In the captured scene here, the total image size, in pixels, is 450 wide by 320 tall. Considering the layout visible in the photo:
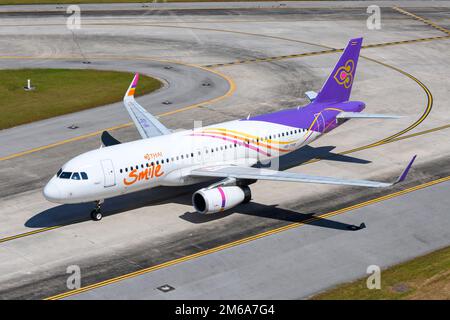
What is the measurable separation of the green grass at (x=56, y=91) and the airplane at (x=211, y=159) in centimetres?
1744

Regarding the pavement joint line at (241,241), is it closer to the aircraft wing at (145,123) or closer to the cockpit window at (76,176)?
the cockpit window at (76,176)

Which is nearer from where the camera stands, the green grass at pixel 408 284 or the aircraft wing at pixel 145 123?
the green grass at pixel 408 284

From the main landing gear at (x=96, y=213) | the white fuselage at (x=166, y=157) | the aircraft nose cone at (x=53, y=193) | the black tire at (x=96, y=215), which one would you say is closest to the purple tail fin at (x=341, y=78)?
the white fuselage at (x=166, y=157)

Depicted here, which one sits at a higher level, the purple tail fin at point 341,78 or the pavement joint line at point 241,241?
the purple tail fin at point 341,78

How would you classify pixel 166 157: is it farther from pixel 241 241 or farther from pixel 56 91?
pixel 56 91

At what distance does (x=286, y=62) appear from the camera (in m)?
93.0

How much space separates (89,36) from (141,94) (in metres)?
26.7

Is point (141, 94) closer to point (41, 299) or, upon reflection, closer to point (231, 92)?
point (231, 92)

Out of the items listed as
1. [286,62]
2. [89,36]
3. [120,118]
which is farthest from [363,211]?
[89,36]

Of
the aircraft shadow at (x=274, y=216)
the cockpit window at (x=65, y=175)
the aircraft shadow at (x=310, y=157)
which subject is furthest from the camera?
the aircraft shadow at (x=310, y=157)

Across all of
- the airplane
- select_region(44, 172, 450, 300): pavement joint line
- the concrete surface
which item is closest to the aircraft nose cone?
the airplane

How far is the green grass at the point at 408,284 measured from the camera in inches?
1635

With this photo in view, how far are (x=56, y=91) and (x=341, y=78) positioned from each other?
3311 cm

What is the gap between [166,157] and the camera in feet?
170
